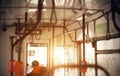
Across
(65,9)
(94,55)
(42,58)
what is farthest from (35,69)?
(65,9)

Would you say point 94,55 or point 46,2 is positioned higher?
point 46,2

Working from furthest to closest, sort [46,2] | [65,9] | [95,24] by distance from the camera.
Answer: [95,24]
[65,9]
[46,2]

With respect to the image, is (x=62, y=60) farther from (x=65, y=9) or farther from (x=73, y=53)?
(x=65, y=9)

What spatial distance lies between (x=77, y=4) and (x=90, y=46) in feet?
8.01

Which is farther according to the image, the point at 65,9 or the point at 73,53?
the point at 73,53

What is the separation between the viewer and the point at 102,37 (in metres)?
7.61

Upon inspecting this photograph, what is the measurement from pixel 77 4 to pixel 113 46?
1570 mm

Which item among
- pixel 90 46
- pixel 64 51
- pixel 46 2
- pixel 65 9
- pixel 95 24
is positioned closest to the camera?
pixel 46 2

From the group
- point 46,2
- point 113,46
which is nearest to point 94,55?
point 113,46

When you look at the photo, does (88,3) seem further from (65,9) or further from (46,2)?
(46,2)

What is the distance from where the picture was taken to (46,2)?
267 inches

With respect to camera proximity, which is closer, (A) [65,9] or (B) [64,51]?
(A) [65,9]

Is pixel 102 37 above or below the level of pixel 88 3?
below

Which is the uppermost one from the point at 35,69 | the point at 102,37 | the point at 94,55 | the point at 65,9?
the point at 65,9
